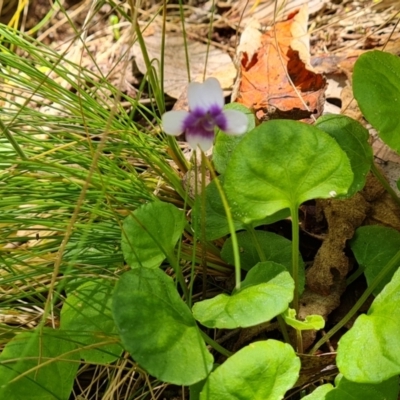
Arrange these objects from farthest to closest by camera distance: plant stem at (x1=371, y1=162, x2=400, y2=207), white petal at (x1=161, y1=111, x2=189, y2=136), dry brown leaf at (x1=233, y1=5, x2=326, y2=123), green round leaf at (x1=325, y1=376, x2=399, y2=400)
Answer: dry brown leaf at (x1=233, y1=5, x2=326, y2=123)
plant stem at (x1=371, y1=162, x2=400, y2=207)
green round leaf at (x1=325, y1=376, x2=399, y2=400)
white petal at (x1=161, y1=111, x2=189, y2=136)

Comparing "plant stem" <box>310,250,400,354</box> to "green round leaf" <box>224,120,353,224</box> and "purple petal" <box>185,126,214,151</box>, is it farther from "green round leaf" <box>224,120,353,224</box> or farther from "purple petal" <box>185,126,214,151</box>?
"purple petal" <box>185,126,214,151</box>

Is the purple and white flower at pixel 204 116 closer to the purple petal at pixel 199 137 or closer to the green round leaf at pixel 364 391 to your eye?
the purple petal at pixel 199 137

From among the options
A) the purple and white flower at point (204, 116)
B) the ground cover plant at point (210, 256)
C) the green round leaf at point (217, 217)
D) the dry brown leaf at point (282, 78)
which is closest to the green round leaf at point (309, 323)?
the ground cover plant at point (210, 256)

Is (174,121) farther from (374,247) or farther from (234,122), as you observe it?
(374,247)

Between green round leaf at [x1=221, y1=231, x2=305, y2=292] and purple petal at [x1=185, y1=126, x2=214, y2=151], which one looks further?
green round leaf at [x1=221, y1=231, x2=305, y2=292]

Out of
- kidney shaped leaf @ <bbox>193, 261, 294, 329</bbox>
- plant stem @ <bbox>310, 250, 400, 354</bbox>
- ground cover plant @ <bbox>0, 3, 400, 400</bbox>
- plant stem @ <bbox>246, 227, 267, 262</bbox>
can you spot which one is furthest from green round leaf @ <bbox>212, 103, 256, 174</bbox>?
plant stem @ <bbox>310, 250, 400, 354</bbox>

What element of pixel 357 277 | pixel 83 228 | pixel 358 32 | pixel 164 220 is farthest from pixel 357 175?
pixel 358 32

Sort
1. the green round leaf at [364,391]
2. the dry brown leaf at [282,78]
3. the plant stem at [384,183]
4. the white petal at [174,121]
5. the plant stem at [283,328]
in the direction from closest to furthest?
the white petal at [174,121], the green round leaf at [364,391], the plant stem at [283,328], the plant stem at [384,183], the dry brown leaf at [282,78]

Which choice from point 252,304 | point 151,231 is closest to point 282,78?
point 151,231

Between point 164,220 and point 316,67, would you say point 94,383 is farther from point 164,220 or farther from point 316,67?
point 316,67
